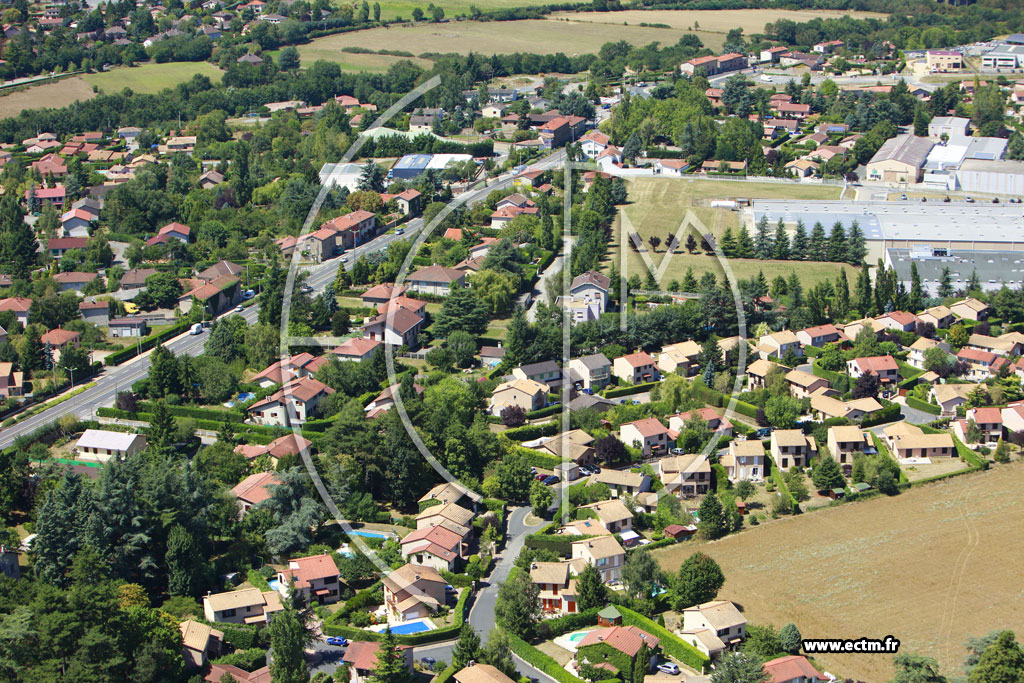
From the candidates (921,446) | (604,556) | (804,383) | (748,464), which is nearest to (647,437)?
(748,464)

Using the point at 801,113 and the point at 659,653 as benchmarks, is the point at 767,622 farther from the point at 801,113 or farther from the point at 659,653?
the point at 801,113

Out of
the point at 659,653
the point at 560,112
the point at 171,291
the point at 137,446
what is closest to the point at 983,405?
the point at 659,653

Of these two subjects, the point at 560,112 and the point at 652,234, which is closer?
the point at 652,234

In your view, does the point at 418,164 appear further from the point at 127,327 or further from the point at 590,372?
the point at 590,372

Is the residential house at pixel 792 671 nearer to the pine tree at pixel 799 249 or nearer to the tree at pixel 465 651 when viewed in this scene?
the tree at pixel 465 651

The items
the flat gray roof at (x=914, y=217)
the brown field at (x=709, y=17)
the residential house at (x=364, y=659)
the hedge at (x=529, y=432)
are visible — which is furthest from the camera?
the brown field at (x=709, y=17)

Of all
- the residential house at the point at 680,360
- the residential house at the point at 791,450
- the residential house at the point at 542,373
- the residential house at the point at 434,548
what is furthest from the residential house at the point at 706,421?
the residential house at the point at 434,548

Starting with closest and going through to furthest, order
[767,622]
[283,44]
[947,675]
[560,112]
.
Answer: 1. [947,675]
2. [767,622]
3. [560,112]
4. [283,44]
